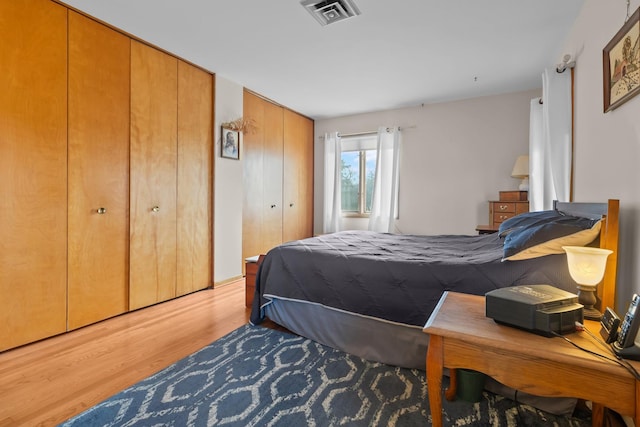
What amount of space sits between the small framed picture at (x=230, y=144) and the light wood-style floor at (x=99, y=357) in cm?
179

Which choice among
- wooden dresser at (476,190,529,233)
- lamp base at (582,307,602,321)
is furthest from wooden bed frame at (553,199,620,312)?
wooden dresser at (476,190,529,233)

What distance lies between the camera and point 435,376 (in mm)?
1125

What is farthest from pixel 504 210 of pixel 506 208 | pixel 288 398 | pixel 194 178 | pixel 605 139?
pixel 194 178

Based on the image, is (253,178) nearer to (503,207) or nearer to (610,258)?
(503,207)

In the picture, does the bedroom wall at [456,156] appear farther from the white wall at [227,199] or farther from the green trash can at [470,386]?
the green trash can at [470,386]

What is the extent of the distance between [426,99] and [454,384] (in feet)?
12.6

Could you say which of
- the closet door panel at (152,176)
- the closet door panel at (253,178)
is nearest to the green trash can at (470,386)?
the closet door panel at (152,176)

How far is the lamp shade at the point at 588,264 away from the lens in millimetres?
1202

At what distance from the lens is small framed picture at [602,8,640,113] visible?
138cm

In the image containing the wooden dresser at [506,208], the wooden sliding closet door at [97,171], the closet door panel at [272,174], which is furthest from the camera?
the closet door panel at [272,174]

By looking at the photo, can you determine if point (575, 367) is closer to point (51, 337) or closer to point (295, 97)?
point (51, 337)

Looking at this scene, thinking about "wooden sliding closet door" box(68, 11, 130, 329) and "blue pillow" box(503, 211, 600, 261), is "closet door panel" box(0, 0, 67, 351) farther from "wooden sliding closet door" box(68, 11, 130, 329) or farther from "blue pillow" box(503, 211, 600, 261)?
"blue pillow" box(503, 211, 600, 261)

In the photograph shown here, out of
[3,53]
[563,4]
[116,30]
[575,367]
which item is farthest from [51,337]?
[563,4]

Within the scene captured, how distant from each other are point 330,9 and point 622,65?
182 cm
